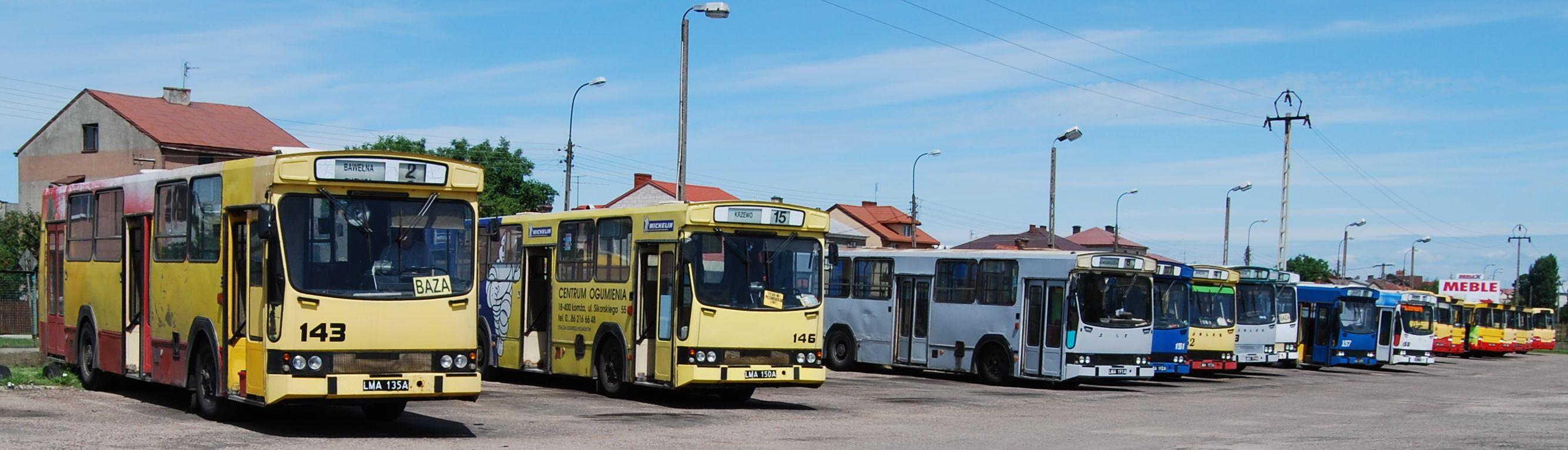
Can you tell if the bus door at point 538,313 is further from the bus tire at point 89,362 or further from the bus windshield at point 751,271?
the bus tire at point 89,362

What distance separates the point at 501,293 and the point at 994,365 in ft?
29.6

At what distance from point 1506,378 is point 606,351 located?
2631cm

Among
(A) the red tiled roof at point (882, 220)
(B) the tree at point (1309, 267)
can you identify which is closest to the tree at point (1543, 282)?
(B) the tree at point (1309, 267)

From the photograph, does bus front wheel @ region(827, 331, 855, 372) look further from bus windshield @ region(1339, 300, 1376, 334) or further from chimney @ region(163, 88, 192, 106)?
chimney @ region(163, 88, 192, 106)

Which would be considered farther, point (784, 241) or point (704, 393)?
point (704, 393)

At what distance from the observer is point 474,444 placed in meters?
13.2

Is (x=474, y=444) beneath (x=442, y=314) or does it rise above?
beneath

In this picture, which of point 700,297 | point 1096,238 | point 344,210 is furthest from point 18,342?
point 1096,238

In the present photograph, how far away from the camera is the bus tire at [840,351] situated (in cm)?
2930

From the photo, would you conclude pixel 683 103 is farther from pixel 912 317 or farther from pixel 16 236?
pixel 16 236

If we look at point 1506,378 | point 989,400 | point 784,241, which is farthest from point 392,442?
point 1506,378

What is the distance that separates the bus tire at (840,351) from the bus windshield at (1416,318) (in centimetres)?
1912

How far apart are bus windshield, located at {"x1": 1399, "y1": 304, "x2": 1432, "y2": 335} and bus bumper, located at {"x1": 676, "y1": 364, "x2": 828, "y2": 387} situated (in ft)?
90.9

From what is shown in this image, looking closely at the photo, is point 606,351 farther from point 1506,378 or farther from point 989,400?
point 1506,378
